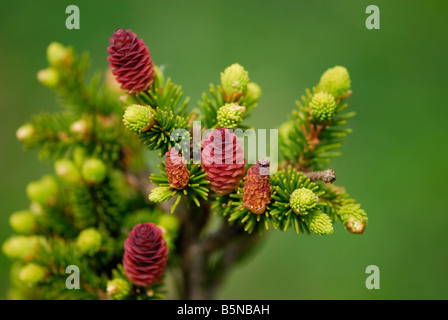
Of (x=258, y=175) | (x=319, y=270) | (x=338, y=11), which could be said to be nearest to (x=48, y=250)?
(x=258, y=175)

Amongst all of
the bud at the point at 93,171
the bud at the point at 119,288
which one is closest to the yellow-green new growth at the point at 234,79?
the bud at the point at 93,171

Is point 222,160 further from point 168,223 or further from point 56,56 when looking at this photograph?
point 56,56

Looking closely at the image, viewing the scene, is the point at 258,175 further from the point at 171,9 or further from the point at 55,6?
the point at 55,6

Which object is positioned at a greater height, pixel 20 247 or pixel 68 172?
pixel 68 172

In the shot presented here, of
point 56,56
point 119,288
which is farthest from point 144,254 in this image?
point 56,56

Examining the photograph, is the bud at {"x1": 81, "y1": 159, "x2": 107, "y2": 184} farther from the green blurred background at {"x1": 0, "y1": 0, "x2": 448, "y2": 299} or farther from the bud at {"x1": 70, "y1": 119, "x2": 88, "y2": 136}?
the green blurred background at {"x1": 0, "y1": 0, "x2": 448, "y2": 299}

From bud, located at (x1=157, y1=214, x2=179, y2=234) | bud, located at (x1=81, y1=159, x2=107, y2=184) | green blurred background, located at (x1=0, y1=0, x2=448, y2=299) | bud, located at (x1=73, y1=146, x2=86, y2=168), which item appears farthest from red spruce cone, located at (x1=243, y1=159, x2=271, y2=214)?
green blurred background, located at (x1=0, y1=0, x2=448, y2=299)
